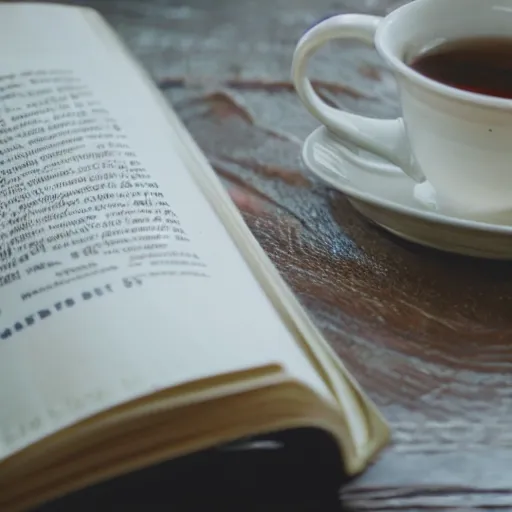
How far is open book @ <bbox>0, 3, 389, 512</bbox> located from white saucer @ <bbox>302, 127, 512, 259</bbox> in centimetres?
7

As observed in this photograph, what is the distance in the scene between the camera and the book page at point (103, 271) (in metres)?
0.34

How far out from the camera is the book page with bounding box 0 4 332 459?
34 cm

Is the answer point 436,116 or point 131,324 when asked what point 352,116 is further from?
point 131,324

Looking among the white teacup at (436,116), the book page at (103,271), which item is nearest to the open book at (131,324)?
the book page at (103,271)

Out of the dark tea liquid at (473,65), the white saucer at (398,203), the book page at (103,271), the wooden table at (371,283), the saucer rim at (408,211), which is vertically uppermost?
the dark tea liquid at (473,65)

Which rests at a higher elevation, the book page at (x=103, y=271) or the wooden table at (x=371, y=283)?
the book page at (x=103, y=271)

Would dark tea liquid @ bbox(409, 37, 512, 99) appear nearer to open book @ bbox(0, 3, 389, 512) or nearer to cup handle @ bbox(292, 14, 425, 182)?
cup handle @ bbox(292, 14, 425, 182)

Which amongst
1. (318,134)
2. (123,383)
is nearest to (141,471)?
(123,383)

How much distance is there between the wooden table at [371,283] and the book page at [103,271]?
5 cm

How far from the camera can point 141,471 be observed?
334 millimetres

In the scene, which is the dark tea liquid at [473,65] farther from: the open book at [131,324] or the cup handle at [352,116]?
the open book at [131,324]

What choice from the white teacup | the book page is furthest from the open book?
the white teacup

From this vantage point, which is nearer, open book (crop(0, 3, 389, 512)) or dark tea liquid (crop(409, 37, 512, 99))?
open book (crop(0, 3, 389, 512))

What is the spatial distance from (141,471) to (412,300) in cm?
18
